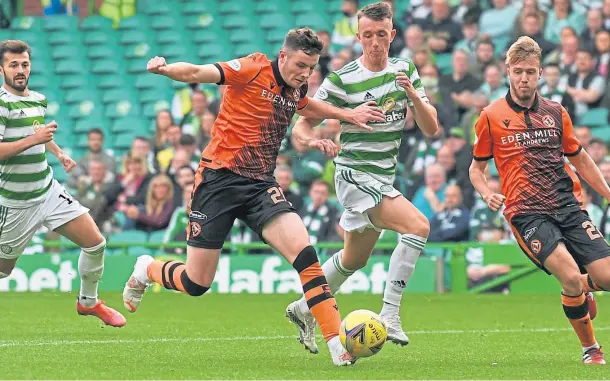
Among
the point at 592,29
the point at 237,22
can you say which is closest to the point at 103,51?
the point at 237,22

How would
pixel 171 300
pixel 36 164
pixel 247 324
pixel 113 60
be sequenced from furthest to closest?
pixel 113 60 < pixel 171 300 < pixel 247 324 < pixel 36 164

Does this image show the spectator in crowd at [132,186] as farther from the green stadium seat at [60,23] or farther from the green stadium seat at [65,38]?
the green stadium seat at [60,23]

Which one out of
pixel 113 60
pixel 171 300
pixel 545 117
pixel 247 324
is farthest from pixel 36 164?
pixel 113 60

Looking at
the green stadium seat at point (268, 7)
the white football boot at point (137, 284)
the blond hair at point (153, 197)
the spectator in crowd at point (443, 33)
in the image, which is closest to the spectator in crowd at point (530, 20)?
the spectator in crowd at point (443, 33)

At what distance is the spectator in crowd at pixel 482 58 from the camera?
18.2 metres

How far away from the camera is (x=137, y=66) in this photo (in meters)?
23.5

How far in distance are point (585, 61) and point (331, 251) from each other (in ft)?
14.4

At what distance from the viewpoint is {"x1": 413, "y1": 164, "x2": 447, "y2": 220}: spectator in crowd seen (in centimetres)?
1684

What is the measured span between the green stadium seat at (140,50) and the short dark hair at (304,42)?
15.3 meters

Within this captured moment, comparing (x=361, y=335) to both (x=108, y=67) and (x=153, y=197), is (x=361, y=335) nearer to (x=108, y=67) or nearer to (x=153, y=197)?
(x=153, y=197)

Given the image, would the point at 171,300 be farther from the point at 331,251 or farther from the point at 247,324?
the point at 247,324

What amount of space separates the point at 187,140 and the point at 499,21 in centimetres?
515

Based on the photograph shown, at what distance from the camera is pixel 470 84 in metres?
18.0

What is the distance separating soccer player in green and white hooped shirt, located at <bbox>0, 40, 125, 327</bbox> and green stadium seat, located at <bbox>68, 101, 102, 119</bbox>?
12633 mm
